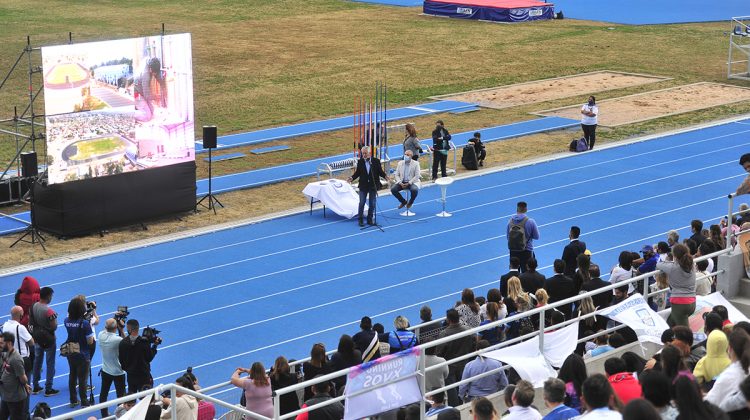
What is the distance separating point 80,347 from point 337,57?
27.7 meters

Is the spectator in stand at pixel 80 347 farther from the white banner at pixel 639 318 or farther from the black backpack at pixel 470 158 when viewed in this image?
the black backpack at pixel 470 158

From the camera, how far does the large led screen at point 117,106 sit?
21203mm

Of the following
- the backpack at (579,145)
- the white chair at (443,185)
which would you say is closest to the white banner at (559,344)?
the white chair at (443,185)

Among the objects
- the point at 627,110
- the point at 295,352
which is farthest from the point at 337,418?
the point at 627,110

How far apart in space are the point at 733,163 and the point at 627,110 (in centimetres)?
655

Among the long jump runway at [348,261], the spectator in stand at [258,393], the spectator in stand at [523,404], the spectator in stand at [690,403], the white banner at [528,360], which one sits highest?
the spectator in stand at [690,403]

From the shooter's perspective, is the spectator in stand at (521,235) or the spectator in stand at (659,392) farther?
the spectator in stand at (521,235)

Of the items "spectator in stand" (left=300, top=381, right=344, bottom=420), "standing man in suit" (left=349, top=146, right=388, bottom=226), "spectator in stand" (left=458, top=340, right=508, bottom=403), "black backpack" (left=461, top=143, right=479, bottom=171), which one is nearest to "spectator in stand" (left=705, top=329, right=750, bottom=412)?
"spectator in stand" (left=458, top=340, right=508, bottom=403)

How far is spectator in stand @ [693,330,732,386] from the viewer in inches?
387

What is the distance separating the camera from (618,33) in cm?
4878

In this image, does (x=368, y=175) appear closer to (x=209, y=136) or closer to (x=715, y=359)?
(x=209, y=136)

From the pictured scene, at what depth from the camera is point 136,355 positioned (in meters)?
13.9

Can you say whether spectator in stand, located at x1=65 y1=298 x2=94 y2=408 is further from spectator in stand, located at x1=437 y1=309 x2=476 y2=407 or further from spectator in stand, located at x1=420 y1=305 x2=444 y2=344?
spectator in stand, located at x1=437 y1=309 x2=476 y2=407

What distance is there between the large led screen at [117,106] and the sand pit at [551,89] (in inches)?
529
